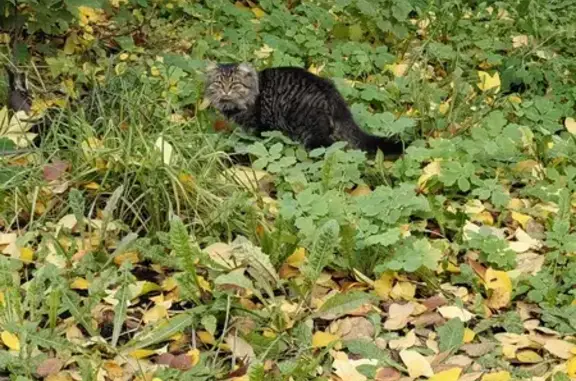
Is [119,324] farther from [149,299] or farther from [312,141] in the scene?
[312,141]

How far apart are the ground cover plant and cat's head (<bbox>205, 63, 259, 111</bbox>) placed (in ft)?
0.30

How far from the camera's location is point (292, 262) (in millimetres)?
3840

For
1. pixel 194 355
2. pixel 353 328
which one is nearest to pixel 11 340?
pixel 194 355

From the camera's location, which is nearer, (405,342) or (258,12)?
(405,342)

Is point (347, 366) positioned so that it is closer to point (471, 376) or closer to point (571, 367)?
point (471, 376)

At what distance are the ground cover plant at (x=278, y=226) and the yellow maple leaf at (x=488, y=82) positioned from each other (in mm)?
20

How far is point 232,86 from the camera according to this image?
4.97 m

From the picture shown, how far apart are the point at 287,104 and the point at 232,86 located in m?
0.30

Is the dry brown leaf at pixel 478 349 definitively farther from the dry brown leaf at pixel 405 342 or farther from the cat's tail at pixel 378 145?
the cat's tail at pixel 378 145

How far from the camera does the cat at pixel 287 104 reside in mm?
4793

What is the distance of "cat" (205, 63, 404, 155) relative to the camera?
4793mm

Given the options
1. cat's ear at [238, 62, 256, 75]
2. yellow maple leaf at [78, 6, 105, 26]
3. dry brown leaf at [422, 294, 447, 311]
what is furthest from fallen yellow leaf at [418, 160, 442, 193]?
yellow maple leaf at [78, 6, 105, 26]

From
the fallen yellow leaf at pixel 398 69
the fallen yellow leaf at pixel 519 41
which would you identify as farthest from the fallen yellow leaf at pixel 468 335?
the fallen yellow leaf at pixel 519 41

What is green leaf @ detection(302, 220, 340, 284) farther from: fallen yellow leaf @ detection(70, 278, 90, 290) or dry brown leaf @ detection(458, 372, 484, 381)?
fallen yellow leaf @ detection(70, 278, 90, 290)
